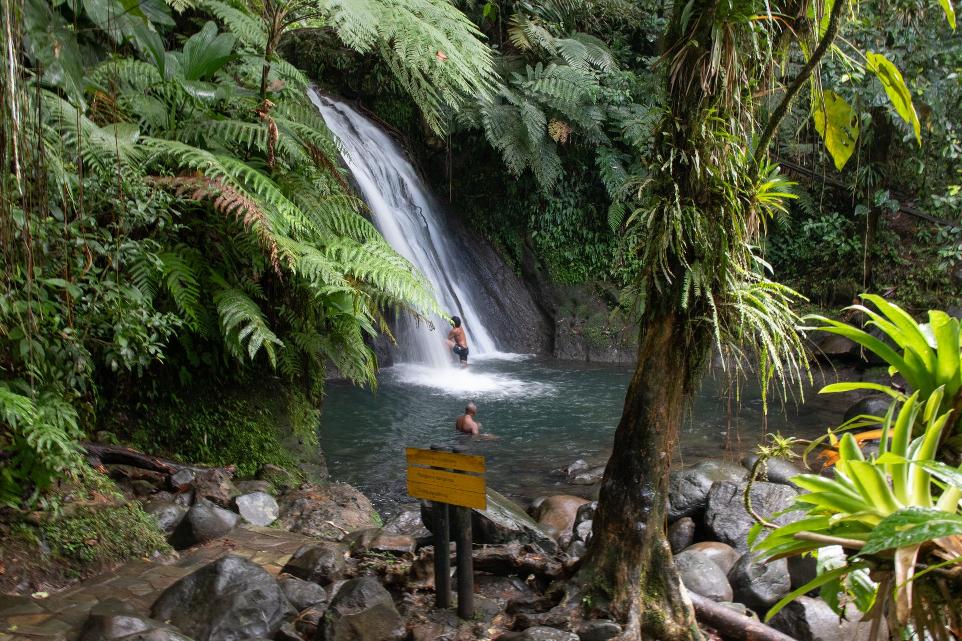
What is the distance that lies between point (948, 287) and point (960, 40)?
12.4ft

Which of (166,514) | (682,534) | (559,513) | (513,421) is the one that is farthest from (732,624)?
(513,421)

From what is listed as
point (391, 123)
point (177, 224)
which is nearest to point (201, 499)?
point (177, 224)

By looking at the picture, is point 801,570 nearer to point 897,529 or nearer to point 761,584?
point 761,584

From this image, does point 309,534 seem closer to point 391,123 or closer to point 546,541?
point 546,541

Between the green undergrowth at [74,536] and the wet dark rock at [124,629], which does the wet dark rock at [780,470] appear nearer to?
the green undergrowth at [74,536]

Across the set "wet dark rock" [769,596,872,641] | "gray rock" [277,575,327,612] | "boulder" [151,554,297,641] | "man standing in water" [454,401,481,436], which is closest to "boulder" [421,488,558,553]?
"gray rock" [277,575,327,612]

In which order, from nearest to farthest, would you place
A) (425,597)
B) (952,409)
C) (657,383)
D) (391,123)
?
(952,409), (657,383), (425,597), (391,123)

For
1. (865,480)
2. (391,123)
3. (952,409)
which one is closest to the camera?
(865,480)

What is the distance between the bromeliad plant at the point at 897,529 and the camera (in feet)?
5.21

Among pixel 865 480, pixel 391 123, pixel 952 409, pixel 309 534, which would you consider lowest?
pixel 309 534

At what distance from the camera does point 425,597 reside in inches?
129

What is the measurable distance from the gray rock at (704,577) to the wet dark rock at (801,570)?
377mm

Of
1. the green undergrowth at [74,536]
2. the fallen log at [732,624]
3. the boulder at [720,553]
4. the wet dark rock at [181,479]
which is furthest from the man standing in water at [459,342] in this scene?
the fallen log at [732,624]

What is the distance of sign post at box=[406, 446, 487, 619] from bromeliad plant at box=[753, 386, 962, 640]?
1.30 metres
